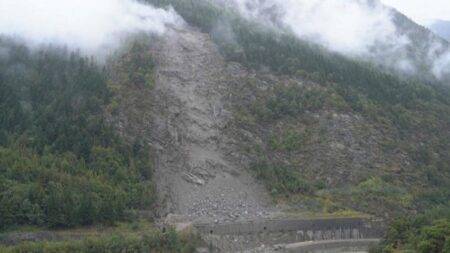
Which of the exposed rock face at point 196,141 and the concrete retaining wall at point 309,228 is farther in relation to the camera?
the exposed rock face at point 196,141

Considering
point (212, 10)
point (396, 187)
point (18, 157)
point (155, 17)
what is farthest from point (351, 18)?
point (18, 157)

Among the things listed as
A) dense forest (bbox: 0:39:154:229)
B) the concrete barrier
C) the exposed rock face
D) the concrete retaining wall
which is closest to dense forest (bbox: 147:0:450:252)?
the exposed rock face

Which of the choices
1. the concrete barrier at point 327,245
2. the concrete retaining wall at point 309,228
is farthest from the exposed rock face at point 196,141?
the concrete barrier at point 327,245

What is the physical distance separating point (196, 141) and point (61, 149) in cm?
1516

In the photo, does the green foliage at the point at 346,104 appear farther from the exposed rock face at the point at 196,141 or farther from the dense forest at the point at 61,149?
the dense forest at the point at 61,149

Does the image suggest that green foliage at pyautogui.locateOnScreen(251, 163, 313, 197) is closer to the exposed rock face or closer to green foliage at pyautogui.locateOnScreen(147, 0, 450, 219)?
green foliage at pyautogui.locateOnScreen(147, 0, 450, 219)

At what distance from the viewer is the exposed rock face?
61438mm

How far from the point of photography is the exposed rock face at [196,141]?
2419 inches

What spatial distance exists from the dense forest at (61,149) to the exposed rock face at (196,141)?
3262mm

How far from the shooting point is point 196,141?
69875mm

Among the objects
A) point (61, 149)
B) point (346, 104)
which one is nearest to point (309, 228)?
point (346, 104)

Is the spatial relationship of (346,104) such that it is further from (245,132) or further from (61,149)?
(61,149)

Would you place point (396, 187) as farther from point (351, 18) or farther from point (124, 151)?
point (351, 18)

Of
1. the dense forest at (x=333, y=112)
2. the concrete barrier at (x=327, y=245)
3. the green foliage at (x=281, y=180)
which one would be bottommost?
the concrete barrier at (x=327, y=245)
